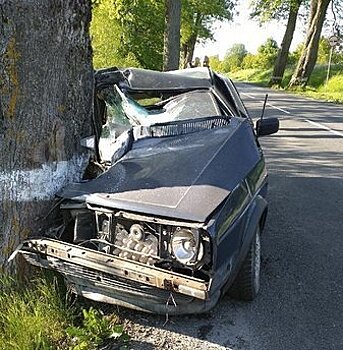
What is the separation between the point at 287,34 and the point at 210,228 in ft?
93.5

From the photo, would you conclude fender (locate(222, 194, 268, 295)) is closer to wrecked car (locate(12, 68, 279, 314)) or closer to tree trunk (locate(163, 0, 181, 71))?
A: wrecked car (locate(12, 68, 279, 314))

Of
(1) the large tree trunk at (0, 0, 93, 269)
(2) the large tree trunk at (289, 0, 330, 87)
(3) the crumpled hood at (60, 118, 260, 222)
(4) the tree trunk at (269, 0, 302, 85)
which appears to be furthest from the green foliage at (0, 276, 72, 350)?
(4) the tree trunk at (269, 0, 302, 85)

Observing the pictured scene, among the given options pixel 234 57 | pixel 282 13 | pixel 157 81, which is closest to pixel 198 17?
pixel 282 13

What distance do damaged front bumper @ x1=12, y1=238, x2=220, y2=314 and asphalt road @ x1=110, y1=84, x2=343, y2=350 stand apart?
300 mm

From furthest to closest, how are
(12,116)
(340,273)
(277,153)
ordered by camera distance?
(277,153) < (340,273) < (12,116)

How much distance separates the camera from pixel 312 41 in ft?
81.1

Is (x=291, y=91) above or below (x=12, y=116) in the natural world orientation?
below

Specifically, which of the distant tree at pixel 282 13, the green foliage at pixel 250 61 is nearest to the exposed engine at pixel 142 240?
the distant tree at pixel 282 13

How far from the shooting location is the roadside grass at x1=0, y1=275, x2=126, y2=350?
2775mm

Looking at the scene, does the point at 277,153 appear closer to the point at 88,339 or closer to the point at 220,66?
the point at 88,339

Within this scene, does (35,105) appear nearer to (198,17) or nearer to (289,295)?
→ (289,295)

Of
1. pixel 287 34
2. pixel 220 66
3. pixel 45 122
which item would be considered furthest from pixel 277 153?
pixel 220 66

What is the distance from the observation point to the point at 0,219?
121 inches

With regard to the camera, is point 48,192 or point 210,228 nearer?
point 210,228
